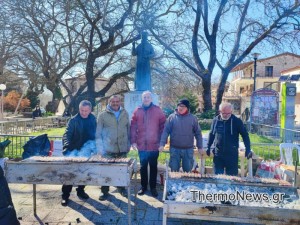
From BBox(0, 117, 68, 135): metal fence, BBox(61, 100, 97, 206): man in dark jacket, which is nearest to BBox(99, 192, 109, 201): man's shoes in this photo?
BBox(61, 100, 97, 206): man in dark jacket

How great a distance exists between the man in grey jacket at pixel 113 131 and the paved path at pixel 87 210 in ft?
1.10

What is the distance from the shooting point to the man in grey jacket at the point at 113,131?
4.70m

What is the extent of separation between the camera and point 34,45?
65.4 ft

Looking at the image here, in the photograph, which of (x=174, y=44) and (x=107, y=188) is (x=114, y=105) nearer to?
(x=107, y=188)

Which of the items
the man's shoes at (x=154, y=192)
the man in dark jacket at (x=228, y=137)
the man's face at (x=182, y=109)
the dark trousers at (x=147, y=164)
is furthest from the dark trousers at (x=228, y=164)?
the man's shoes at (x=154, y=192)

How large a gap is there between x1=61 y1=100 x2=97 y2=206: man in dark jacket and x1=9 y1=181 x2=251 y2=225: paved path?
0.30m

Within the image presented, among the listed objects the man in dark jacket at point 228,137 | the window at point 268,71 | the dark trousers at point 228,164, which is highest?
the window at point 268,71

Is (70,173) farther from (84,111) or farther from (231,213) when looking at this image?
(231,213)

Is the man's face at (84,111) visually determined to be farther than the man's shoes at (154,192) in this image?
No

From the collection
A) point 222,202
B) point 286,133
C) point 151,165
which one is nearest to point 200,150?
point 151,165

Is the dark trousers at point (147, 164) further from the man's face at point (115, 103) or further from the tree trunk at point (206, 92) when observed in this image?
the tree trunk at point (206, 92)

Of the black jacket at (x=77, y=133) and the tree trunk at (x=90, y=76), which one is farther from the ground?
the tree trunk at (x=90, y=76)

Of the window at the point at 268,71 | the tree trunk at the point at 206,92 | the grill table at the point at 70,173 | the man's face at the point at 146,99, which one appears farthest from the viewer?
the window at the point at 268,71

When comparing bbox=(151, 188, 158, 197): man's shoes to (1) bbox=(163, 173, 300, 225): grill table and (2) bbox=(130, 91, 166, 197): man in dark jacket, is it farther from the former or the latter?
(1) bbox=(163, 173, 300, 225): grill table
